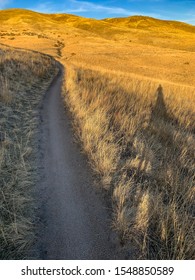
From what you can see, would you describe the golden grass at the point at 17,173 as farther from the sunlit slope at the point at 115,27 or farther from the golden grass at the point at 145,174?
the sunlit slope at the point at 115,27

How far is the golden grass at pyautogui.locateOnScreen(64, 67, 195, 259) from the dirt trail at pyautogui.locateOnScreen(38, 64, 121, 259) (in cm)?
26

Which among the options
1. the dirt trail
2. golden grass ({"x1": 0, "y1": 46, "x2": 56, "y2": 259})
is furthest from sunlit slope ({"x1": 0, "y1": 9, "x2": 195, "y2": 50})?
the dirt trail

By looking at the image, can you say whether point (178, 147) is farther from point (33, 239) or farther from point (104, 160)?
point (33, 239)

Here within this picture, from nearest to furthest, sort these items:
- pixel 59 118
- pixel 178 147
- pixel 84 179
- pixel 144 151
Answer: pixel 84 179 → pixel 144 151 → pixel 178 147 → pixel 59 118

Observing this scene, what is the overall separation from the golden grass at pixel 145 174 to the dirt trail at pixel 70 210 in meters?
0.26

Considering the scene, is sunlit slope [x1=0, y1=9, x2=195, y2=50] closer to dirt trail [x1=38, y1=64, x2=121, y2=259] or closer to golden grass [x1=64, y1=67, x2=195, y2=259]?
golden grass [x1=64, y1=67, x2=195, y2=259]

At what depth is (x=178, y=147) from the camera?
22.5ft

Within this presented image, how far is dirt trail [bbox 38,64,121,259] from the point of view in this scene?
3.35m

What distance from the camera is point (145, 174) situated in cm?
495

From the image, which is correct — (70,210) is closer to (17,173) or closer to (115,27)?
(17,173)

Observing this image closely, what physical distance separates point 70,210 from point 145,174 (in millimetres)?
1784

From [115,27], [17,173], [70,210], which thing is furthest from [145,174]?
[115,27]
